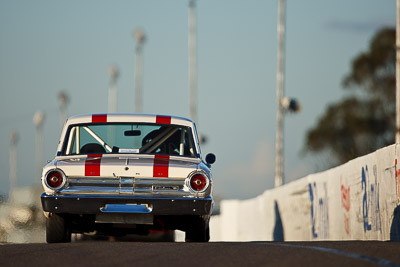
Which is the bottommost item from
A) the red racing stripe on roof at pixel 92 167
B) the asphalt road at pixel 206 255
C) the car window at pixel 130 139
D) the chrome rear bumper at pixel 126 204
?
the asphalt road at pixel 206 255

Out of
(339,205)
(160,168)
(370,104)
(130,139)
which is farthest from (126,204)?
(370,104)

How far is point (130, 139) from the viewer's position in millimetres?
14195

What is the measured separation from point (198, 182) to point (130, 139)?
5.01 feet

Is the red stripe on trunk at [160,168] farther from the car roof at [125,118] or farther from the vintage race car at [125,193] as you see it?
the car roof at [125,118]

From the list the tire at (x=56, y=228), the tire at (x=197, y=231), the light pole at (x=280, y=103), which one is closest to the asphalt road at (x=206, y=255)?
the tire at (x=56, y=228)

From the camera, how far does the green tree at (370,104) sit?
64.0 m

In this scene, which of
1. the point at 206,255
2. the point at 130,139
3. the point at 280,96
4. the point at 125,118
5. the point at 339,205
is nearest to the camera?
the point at 206,255

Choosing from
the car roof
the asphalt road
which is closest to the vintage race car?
the car roof

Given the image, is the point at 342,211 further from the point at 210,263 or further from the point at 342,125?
the point at 342,125

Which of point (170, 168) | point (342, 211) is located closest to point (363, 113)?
point (342, 211)

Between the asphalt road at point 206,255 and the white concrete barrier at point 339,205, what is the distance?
2749 mm

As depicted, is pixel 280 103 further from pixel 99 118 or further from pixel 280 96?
pixel 99 118

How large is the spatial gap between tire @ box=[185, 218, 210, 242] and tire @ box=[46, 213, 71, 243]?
1.51 m

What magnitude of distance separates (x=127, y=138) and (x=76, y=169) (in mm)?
1324
